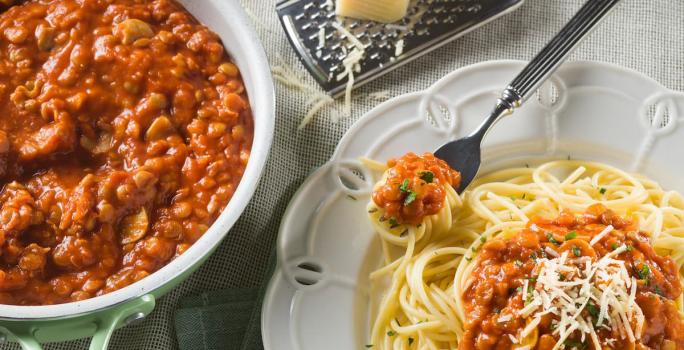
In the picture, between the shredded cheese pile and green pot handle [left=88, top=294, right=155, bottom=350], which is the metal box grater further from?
green pot handle [left=88, top=294, right=155, bottom=350]

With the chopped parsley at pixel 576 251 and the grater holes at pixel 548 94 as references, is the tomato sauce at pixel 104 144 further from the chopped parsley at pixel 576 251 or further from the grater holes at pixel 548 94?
the grater holes at pixel 548 94

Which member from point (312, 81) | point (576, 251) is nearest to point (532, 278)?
point (576, 251)

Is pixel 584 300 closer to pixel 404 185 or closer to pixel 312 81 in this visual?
pixel 404 185

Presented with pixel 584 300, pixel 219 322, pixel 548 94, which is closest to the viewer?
pixel 584 300

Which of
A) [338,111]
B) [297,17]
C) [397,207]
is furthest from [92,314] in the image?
[297,17]

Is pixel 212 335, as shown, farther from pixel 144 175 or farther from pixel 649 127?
pixel 649 127

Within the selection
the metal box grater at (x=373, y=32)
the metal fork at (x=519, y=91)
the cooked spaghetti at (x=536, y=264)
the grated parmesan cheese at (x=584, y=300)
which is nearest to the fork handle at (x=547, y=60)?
the metal fork at (x=519, y=91)
